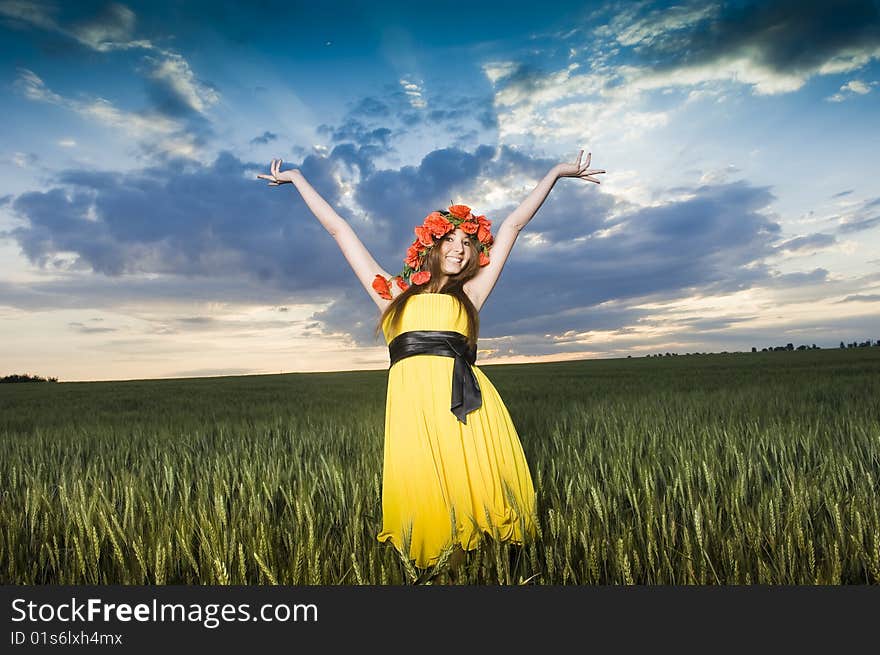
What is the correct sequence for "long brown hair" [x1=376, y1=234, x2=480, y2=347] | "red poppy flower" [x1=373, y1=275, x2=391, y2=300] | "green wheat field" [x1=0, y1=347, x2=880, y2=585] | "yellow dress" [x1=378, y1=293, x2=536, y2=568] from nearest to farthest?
"green wheat field" [x1=0, y1=347, x2=880, y2=585] < "yellow dress" [x1=378, y1=293, x2=536, y2=568] < "long brown hair" [x1=376, y1=234, x2=480, y2=347] < "red poppy flower" [x1=373, y1=275, x2=391, y2=300]

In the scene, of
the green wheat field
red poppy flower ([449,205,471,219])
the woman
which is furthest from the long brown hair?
the green wheat field

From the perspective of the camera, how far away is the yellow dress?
2666 millimetres

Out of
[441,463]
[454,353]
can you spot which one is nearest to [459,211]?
[454,353]

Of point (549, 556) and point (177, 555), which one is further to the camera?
point (177, 555)

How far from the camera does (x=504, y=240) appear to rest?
3.22 metres

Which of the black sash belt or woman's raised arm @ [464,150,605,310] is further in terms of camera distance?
woman's raised arm @ [464,150,605,310]

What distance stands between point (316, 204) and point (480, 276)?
1.06 metres

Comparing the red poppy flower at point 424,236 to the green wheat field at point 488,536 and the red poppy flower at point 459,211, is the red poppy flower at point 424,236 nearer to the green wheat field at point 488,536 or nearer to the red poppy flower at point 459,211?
the red poppy flower at point 459,211

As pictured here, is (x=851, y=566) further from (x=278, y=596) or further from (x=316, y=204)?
(x=316, y=204)

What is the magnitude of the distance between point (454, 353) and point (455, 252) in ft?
1.90

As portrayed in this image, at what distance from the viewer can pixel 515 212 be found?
10.7ft

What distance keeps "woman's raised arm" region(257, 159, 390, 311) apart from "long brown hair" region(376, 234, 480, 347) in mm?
148

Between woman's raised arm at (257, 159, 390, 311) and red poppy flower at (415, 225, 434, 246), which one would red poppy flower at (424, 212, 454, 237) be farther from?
woman's raised arm at (257, 159, 390, 311)

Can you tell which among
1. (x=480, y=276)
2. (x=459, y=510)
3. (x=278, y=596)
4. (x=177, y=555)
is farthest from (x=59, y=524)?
(x=480, y=276)
